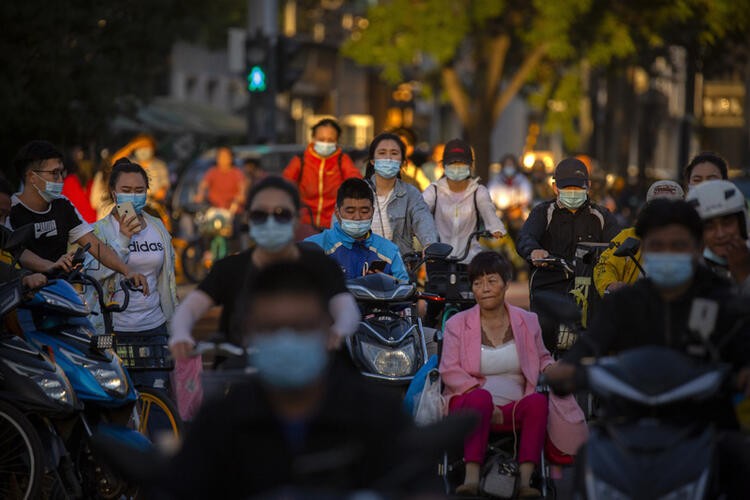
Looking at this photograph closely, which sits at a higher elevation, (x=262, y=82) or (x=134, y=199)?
(x=262, y=82)

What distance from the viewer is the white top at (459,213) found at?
14.3 meters

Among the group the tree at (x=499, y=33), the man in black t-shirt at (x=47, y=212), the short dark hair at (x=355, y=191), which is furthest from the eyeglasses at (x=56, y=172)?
the tree at (x=499, y=33)

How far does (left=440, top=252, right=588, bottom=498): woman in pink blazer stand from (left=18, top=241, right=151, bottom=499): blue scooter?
1.56m

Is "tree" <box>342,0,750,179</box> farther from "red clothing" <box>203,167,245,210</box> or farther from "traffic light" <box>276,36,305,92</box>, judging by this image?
"traffic light" <box>276,36,305,92</box>

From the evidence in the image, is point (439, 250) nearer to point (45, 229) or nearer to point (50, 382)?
point (45, 229)

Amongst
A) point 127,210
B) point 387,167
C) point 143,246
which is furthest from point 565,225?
point 127,210

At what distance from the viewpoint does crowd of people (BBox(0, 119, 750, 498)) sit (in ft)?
15.8

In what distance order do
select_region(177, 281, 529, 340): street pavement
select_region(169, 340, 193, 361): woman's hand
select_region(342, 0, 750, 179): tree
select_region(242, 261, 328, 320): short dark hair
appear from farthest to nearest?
select_region(342, 0, 750, 179): tree → select_region(177, 281, 529, 340): street pavement → select_region(169, 340, 193, 361): woman's hand → select_region(242, 261, 328, 320): short dark hair

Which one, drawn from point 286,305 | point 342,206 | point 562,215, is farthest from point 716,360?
point 562,215

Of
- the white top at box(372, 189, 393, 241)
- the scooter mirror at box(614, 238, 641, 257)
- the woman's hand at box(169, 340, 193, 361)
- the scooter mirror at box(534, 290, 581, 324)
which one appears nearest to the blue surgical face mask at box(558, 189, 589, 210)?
the white top at box(372, 189, 393, 241)

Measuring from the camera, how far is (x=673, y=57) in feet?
159

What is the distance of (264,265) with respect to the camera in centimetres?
698

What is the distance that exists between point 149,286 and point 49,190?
2.44 feet

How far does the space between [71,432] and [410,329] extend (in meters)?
2.04
